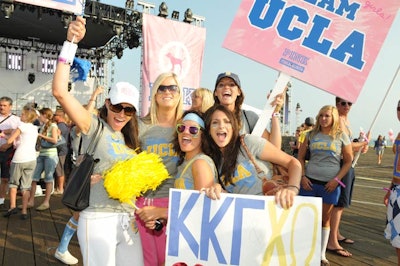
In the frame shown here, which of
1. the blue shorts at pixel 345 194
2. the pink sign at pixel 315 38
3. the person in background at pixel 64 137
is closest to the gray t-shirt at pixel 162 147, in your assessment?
the pink sign at pixel 315 38

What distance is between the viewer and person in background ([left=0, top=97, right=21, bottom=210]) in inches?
221

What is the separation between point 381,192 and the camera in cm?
912

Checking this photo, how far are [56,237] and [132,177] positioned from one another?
3289 mm

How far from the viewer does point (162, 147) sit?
2129 mm

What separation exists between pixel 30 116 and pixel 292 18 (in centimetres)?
451

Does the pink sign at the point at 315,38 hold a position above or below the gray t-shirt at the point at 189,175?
above

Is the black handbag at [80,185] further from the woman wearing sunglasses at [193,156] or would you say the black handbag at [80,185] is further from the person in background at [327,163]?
the person in background at [327,163]

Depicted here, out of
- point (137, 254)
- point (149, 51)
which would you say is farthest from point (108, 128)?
point (149, 51)

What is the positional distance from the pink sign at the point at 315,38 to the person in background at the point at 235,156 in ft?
2.02

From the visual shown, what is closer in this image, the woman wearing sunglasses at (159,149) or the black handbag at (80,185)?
the black handbag at (80,185)

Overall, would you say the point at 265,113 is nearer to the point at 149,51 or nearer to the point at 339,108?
the point at 339,108

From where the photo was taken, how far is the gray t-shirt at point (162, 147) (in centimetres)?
210

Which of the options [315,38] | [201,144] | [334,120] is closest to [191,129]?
[201,144]

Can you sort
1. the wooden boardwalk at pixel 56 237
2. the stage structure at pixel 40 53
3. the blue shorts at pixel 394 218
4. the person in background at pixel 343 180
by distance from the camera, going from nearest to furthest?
the blue shorts at pixel 394 218, the wooden boardwalk at pixel 56 237, the person in background at pixel 343 180, the stage structure at pixel 40 53
